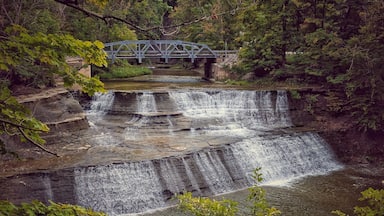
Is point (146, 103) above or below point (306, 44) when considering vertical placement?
below

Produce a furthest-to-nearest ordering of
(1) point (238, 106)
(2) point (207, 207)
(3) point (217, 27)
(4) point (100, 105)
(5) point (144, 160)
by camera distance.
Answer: (3) point (217, 27), (1) point (238, 106), (4) point (100, 105), (5) point (144, 160), (2) point (207, 207)

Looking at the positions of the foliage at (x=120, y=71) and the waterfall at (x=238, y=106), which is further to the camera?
the foliage at (x=120, y=71)

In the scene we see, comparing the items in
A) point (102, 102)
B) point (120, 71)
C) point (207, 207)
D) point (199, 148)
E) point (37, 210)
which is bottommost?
point (199, 148)

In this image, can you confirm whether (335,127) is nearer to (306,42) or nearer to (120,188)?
(306,42)

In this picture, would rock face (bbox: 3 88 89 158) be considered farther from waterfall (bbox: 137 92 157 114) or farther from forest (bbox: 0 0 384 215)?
waterfall (bbox: 137 92 157 114)

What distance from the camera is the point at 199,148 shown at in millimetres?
13430

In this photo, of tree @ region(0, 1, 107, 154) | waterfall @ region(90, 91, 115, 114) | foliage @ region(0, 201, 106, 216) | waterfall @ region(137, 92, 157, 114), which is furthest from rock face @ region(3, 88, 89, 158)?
foliage @ region(0, 201, 106, 216)

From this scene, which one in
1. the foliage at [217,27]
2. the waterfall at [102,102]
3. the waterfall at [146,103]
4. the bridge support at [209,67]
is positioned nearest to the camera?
the waterfall at [146,103]

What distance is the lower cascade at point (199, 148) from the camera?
11.5m

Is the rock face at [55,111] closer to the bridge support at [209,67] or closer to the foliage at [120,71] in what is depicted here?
the foliage at [120,71]

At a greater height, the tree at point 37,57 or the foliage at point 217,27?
the foliage at point 217,27

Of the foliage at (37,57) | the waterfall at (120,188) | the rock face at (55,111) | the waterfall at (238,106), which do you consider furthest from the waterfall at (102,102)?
the foliage at (37,57)

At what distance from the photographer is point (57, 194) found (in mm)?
10711

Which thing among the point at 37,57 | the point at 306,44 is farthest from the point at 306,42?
the point at 37,57
